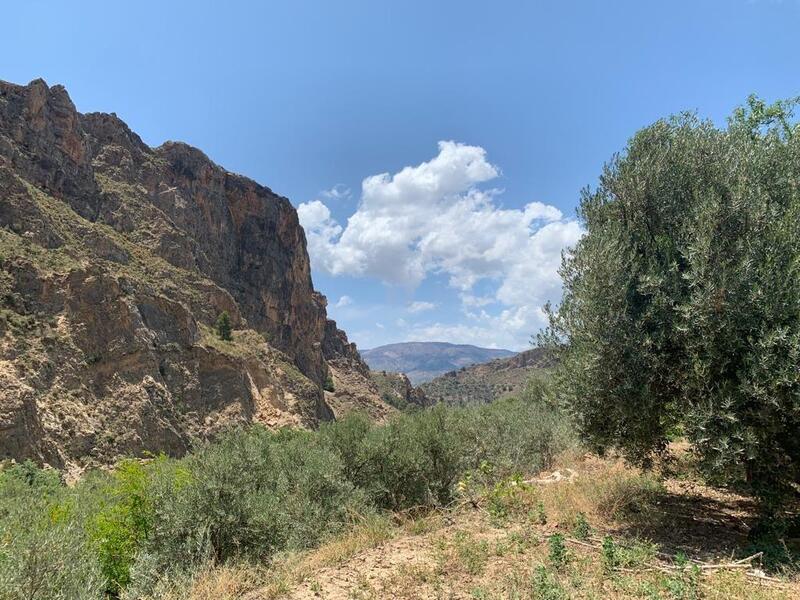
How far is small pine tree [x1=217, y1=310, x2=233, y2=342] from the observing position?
6215 centimetres

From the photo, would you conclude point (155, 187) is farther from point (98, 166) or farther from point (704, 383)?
point (704, 383)

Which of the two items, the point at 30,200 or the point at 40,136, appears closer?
the point at 30,200

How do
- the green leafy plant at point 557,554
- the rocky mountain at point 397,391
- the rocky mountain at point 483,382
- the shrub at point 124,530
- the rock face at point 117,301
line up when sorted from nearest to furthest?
1. the green leafy plant at point 557,554
2. the shrub at point 124,530
3. the rock face at point 117,301
4. the rocky mountain at point 397,391
5. the rocky mountain at point 483,382

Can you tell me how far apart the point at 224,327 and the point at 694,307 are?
2493 inches

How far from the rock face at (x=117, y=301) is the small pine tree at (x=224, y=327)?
4.20ft

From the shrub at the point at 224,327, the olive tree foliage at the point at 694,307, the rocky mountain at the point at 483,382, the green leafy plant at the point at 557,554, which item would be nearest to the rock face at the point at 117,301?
the shrub at the point at 224,327

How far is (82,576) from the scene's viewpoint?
6.01 metres

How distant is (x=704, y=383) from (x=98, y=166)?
8328 cm

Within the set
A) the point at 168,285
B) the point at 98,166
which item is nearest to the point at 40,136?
the point at 98,166

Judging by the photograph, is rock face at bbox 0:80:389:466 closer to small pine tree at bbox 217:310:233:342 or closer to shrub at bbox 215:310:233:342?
shrub at bbox 215:310:233:342

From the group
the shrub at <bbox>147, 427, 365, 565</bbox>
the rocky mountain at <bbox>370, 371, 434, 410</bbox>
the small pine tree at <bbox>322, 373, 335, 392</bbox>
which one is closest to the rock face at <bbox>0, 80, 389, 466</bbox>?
the small pine tree at <bbox>322, 373, 335, 392</bbox>

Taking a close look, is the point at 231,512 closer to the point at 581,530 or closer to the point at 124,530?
the point at 124,530

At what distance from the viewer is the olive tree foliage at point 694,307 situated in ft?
20.9

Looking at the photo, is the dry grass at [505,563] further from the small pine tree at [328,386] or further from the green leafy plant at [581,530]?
the small pine tree at [328,386]
